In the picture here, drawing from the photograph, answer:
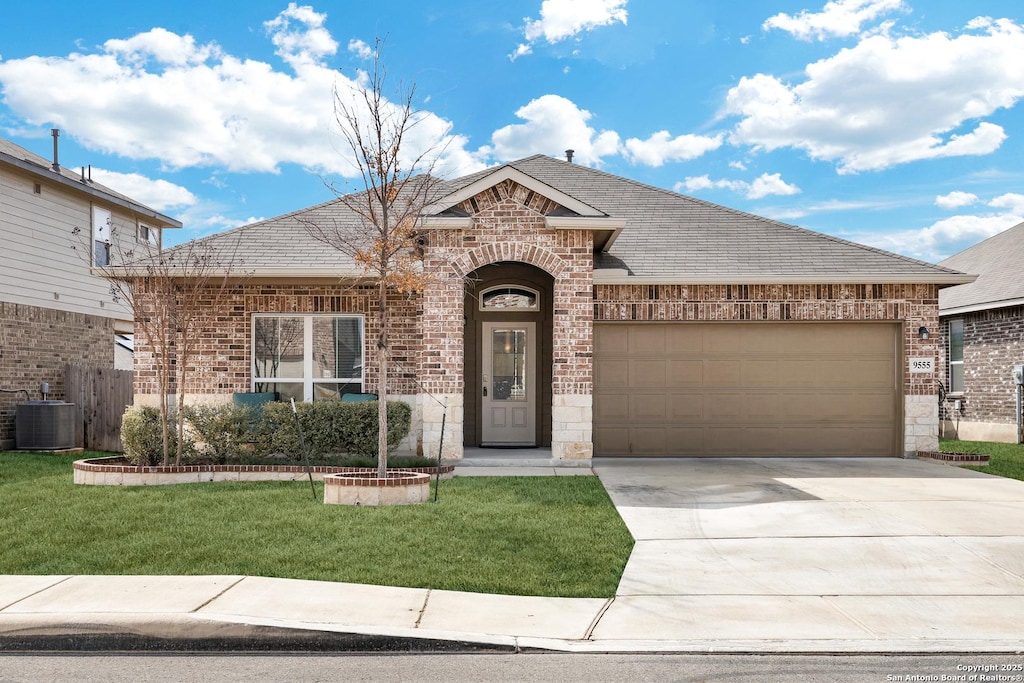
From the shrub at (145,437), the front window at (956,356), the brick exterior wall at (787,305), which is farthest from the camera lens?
the front window at (956,356)

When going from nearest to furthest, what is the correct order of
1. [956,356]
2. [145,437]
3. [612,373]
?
[145,437]
[612,373]
[956,356]

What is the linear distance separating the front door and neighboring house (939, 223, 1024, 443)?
32.9 feet

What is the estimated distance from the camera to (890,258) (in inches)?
588

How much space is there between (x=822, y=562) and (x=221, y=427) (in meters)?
8.55

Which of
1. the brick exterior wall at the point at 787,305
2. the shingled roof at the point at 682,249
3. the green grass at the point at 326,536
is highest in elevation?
the shingled roof at the point at 682,249

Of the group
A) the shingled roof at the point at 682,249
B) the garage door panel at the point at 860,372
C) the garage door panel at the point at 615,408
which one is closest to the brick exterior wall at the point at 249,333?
the shingled roof at the point at 682,249

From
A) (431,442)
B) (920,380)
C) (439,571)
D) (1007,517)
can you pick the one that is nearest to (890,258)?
(920,380)

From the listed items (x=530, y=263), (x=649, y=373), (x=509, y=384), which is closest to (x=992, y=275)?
(x=649, y=373)

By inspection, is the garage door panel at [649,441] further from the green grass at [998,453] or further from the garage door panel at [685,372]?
the green grass at [998,453]

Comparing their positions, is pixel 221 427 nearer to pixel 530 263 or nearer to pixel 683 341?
pixel 530 263

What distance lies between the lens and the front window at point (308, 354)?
14109mm

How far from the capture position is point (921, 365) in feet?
47.1

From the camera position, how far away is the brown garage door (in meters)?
14.5

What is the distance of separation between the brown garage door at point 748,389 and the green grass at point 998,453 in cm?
170
